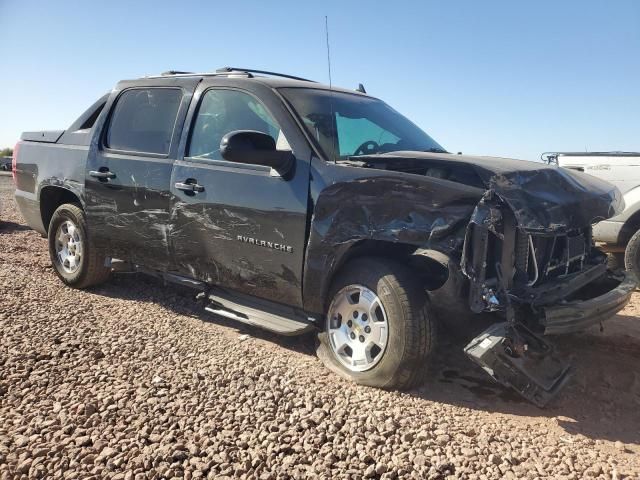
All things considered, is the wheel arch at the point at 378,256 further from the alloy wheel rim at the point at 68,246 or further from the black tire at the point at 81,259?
the alloy wheel rim at the point at 68,246

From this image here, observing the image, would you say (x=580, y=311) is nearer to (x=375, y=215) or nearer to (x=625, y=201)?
(x=375, y=215)

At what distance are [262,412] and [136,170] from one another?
2.50 metres

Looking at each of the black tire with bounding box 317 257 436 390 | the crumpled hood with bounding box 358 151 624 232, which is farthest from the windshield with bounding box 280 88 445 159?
the black tire with bounding box 317 257 436 390

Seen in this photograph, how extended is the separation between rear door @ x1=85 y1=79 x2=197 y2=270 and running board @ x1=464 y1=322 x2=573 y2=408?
2.64 m

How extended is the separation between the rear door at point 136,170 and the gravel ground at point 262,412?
720mm

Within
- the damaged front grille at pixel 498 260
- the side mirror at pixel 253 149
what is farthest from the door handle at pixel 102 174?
the damaged front grille at pixel 498 260

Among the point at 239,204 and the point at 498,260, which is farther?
the point at 239,204

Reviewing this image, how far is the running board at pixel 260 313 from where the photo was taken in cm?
368

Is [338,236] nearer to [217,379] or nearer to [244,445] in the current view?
[217,379]

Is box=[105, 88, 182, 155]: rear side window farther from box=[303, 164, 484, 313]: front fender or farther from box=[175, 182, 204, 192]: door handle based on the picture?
box=[303, 164, 484, 313]: front fender

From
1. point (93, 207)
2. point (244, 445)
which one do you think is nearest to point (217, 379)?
point (244, 445)

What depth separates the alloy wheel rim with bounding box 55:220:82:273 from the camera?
5.22 m

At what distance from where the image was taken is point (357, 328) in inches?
135

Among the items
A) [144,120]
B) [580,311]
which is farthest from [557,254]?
[144,120]
